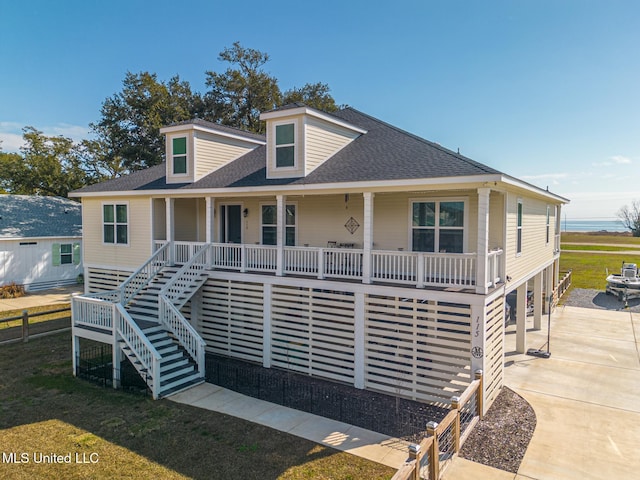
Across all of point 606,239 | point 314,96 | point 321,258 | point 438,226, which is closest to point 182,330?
point 321,258

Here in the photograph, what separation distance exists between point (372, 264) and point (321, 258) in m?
1.42

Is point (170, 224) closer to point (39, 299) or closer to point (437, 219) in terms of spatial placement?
point (437, 219)

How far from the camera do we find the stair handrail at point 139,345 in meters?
9.70

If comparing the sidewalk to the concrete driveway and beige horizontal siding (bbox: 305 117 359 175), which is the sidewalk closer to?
beige horizontal siding (bbox: 305 117 359 175)

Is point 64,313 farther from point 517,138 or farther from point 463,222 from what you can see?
point 517,138

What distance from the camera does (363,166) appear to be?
37.0 ft

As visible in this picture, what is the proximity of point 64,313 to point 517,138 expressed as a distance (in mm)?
25302

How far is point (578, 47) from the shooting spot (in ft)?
46.3

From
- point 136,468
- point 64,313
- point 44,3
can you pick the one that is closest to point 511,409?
point 136,468

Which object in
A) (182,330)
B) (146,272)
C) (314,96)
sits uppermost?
(314,96)

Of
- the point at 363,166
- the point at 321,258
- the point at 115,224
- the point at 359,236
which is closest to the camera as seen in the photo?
the point at 321,258

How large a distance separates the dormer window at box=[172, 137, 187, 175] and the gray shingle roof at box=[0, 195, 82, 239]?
564 inches

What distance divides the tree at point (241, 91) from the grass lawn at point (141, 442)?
2675 cm

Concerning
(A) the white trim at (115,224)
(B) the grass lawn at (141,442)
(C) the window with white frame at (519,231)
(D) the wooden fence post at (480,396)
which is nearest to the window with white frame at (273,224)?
(A) the white trim at (115,224)
